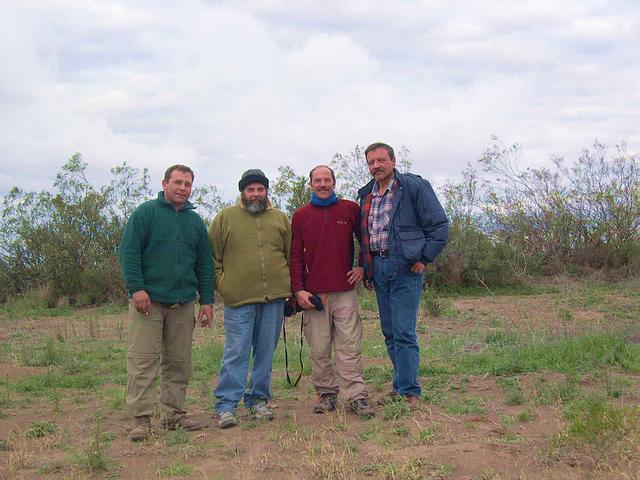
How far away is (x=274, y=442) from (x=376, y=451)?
2.50 feet

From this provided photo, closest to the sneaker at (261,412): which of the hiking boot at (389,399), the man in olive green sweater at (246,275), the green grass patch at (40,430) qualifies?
the man in olive green sweater at (246,275)

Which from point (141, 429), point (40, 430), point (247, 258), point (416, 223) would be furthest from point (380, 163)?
point (40, 430)

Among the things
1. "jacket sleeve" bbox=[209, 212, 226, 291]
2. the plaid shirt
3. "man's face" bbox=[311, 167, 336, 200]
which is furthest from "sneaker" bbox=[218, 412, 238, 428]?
"man's face" bbox=[311, 167, 336, 200]

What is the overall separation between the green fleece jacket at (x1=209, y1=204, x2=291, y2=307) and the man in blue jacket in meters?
0.70

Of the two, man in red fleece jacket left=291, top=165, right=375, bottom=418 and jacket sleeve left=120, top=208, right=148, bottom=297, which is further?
man in red fleece jacket left=291, top=165, right=375, bottom=418

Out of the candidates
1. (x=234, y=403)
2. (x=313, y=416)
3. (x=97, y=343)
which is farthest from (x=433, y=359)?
(x=97, y=343)

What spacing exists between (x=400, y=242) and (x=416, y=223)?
0.20 metres

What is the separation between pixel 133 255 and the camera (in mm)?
4859

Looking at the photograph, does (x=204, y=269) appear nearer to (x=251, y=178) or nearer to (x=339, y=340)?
(x=251, y=178)

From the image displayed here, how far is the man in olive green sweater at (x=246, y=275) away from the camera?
5266mm

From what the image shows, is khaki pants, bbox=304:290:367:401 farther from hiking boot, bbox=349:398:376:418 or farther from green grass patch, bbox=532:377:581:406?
green grass patch, bbox=532:377:581:406

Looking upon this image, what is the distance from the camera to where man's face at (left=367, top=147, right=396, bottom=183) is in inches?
208

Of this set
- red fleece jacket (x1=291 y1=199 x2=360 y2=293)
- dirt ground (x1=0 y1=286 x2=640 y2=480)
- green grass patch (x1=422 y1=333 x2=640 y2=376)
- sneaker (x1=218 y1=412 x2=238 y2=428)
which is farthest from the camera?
green grass patch (x1=422 y1=333 x2=640 y2=376)

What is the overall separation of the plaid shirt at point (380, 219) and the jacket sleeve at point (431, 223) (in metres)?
0.24
